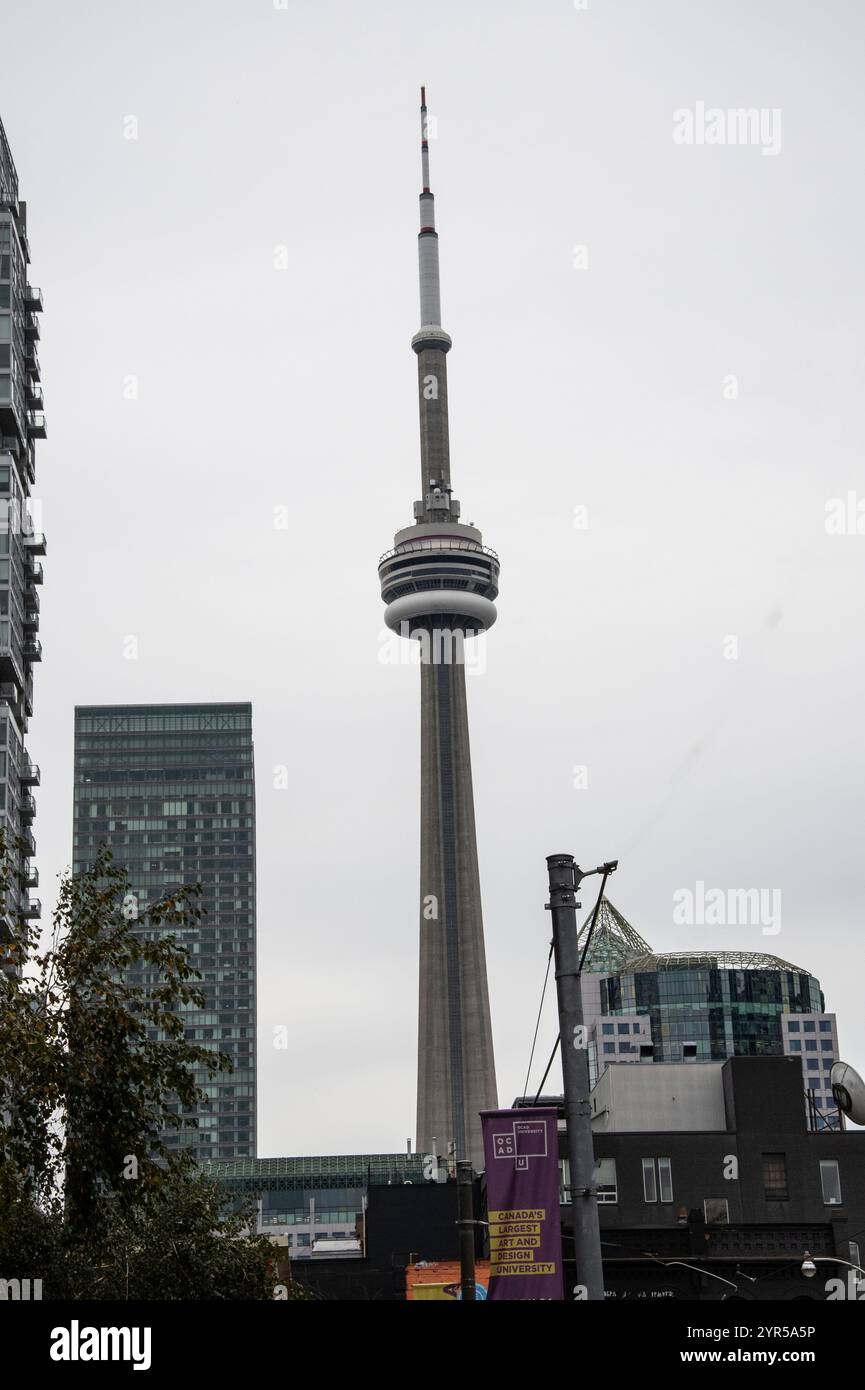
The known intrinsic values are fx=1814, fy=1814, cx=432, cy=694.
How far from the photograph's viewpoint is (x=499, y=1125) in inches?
1025

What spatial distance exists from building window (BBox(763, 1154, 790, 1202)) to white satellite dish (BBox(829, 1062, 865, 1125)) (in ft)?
20.5

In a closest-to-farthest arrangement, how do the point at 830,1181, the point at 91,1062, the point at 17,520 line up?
the point at 91,1062, the point at 830,1181, the point at 17,520

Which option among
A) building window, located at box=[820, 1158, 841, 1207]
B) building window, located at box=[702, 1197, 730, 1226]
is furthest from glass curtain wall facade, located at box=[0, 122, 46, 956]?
building window, located at box=[820, 1158, 841, 1207]

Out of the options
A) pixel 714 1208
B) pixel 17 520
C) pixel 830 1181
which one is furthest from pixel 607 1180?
pixel 17 520

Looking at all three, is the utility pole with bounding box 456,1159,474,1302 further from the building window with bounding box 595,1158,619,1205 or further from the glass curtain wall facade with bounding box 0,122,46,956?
the glass curtain wall facade with bounding box 0,122,46,956

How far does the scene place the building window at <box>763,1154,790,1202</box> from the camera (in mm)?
76625

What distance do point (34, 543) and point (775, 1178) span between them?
169 ft

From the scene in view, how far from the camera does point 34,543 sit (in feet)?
326

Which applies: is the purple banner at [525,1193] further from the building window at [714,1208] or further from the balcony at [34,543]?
the balcony at [34,543]

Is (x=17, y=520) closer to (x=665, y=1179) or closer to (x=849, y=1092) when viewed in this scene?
(x=665, y=1179)

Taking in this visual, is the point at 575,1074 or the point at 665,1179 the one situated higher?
the point at 575,1074

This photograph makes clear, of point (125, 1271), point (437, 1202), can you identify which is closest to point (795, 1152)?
point (437, 1202)

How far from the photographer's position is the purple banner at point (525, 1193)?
997 inches
